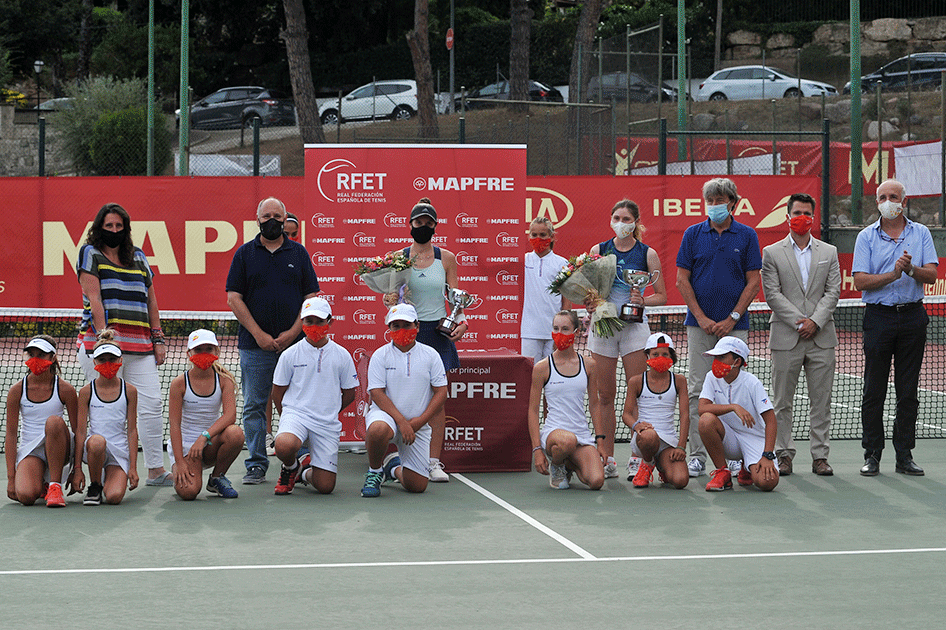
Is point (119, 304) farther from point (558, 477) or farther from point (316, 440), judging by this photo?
point (558, 477)

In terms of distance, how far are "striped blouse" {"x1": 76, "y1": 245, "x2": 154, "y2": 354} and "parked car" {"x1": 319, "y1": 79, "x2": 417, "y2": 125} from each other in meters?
32.2

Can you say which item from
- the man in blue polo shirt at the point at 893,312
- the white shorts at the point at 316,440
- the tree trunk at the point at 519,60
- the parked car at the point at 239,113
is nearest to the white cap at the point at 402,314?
the white shorts at the point at 316,440

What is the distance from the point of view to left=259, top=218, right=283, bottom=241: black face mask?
832 centimetres

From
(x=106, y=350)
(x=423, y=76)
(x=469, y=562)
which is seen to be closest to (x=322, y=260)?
(x=106, y=350)

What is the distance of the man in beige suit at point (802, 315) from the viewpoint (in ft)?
28.3

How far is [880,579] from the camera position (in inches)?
226

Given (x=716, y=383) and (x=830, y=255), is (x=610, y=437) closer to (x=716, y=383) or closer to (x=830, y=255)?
(x=716, y=383)

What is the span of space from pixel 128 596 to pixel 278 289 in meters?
3.36

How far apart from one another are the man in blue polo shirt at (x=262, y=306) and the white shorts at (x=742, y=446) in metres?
3.10

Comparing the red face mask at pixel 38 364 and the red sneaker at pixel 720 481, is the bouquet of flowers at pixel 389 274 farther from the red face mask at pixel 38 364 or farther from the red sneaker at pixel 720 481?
the red sneaker at pixel 720 481

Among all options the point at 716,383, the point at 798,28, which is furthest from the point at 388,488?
the point at 798,28

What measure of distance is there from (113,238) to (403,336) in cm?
207

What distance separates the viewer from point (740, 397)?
8.17 metres

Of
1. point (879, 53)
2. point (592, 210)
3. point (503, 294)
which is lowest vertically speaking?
point (503, 294)
